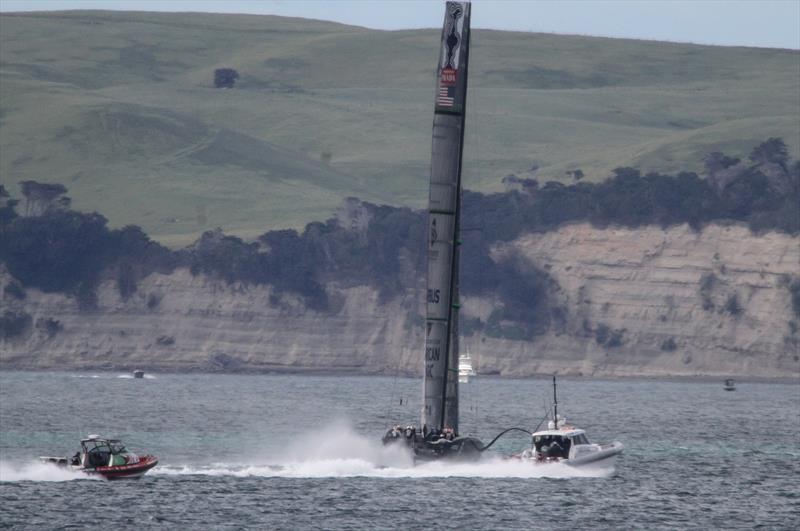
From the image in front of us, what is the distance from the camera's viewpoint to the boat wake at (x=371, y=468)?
69438 millimetres

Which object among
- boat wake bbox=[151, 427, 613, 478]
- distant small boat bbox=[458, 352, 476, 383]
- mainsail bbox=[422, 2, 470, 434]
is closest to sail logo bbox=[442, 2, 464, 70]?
mainsail bbox=[422, 2, 470, 434]

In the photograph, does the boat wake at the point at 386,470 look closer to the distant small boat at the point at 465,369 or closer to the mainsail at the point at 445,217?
the mainsail at the point at 445,217

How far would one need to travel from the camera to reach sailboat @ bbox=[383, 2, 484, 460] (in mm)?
69875

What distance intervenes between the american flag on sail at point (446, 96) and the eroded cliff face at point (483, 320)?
119m

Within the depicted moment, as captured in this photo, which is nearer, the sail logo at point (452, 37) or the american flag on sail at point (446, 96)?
the sail logo at point (452, 37)

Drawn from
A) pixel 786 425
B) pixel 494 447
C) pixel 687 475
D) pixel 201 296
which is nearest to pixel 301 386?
pixel 201 296

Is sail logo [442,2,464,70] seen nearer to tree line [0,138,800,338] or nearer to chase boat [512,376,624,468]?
chase boat [512,376,624,468]

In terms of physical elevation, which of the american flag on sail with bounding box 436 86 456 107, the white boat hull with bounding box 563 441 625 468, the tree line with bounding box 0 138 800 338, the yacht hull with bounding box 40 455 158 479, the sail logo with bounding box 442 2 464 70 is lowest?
the yacht hull with bounding box 40 455 158 479

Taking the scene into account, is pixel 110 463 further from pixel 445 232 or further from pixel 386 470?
→ pixel 445 232

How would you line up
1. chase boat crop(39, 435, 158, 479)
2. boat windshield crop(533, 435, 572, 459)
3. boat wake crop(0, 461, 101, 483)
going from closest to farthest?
chase boat crop(39, 435, 158, 479) < boat wake crop(0, 461, 101, 483) < boat windshield crop(533, 435, 572, 459)

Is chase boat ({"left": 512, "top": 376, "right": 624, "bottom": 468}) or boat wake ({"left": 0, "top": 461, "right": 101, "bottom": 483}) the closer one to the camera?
boat wake ({"left": 0, "top": 461, "right": 101, "bottom": 483})

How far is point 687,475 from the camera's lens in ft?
245

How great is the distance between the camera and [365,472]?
7181 cm

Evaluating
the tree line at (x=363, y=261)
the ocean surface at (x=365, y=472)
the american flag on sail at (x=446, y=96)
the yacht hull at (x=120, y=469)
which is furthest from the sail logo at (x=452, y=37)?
the tree line at (x=363, y=261)
